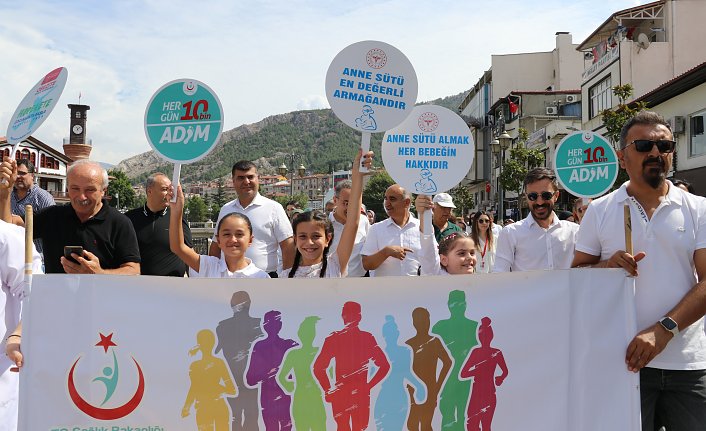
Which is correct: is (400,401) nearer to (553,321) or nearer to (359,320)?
(359,320)

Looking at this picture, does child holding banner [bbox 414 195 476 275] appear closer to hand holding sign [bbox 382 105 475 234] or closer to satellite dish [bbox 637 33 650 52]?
hand holding sign [bbox 382 105 475 234]

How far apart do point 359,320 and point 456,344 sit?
508 mm

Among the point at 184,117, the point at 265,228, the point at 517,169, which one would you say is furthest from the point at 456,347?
the point at 517,169

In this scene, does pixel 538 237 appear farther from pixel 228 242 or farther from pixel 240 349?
pixel 240 349

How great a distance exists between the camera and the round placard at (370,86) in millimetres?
4156

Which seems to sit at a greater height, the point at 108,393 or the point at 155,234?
the point at 155,234

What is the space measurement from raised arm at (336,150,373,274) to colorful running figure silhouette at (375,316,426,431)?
1.06m

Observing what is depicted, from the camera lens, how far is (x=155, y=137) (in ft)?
14.3

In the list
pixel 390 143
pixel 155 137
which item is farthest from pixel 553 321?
pixel 155 137

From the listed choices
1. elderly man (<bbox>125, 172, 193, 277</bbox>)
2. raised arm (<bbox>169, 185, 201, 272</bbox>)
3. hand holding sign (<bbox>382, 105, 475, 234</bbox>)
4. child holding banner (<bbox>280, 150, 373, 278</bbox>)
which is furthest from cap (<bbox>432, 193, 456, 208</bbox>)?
raised arm (<bbox>169, 185, 201, 272</bbox>)

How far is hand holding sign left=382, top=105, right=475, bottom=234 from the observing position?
4410 millimetres

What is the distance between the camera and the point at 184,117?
4.39 metres

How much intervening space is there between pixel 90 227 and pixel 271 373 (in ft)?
5.29

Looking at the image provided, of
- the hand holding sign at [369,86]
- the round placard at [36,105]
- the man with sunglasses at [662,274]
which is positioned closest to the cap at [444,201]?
the hand holding sign at [369,86]
